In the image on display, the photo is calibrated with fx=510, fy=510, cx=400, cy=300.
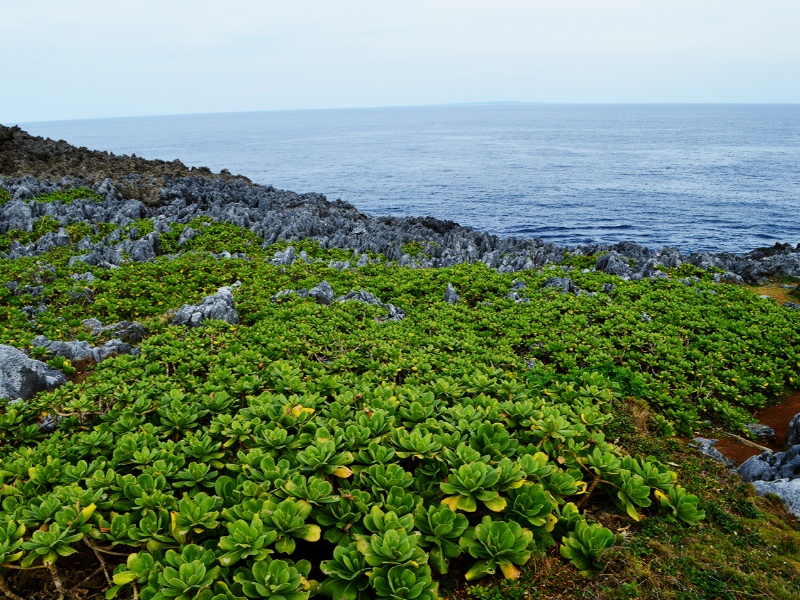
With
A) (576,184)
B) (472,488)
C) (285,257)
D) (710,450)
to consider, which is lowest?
(710,450)

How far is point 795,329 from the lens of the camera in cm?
1592

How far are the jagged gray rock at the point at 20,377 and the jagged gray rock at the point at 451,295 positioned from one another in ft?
37.7

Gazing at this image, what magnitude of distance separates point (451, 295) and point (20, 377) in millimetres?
12394

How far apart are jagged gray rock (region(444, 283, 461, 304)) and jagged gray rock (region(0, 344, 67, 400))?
11505 millimetres

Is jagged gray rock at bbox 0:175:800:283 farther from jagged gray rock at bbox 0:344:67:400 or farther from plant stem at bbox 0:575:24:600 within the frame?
plant stem at bbox 0:575:24:600

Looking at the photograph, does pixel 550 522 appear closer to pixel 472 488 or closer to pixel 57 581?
pixel 472 488

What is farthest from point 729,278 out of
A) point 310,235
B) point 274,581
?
point 274,581

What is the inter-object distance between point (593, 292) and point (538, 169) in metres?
81.3

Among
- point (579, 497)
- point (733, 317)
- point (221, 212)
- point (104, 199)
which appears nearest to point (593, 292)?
point (733, 317)

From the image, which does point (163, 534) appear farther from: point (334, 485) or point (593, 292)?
point (593, 292)

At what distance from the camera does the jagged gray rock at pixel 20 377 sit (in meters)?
10.1

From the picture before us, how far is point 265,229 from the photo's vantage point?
29078 mm

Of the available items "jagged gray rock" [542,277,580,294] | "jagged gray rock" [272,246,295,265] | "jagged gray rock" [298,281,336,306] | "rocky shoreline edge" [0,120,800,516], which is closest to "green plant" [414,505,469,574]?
"jagged gray rock" [298,281,336,306]

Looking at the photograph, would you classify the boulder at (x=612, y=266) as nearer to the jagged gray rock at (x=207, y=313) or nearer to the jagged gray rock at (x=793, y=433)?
the jagged gray rock at (x=793, y=433)
